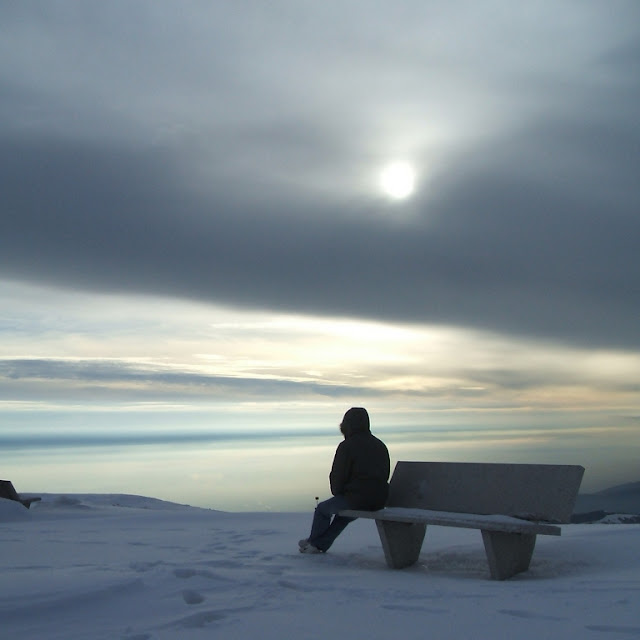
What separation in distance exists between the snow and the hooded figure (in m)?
0.29

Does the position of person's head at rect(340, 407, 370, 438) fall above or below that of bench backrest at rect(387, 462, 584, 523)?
above

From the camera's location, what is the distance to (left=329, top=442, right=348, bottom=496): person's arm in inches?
307

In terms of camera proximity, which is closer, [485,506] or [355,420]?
[485,506]

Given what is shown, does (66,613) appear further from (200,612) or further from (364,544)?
(364,544)

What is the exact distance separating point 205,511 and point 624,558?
7715 mm

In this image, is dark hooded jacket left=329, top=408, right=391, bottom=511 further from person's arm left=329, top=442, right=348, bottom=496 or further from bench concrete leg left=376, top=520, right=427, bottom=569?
bench concrete leg left=376, top=520, right=427, bottom=569

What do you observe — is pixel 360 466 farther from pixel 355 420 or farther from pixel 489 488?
pixel 489 488

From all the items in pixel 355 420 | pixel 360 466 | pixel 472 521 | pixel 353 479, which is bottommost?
pixel 472 521

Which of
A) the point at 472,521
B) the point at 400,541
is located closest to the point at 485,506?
the point at 400,541

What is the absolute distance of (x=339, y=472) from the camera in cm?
782

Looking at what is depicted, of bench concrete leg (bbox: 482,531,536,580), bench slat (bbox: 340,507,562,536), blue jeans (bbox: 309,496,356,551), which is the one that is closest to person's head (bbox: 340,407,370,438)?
blue jeans (bbox: 309,496,356,551)

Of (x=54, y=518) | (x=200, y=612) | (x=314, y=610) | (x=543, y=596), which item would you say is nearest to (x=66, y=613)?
(x=200, y=612)

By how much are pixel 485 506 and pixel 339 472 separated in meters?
1.49

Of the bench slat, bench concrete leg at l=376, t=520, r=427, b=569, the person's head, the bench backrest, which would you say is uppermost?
the person's head
